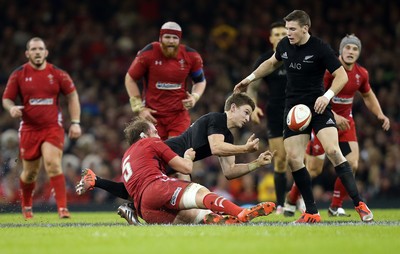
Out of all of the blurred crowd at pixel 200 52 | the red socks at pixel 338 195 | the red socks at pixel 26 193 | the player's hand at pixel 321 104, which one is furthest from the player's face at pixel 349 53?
the blurred crowd at pixel 200 52

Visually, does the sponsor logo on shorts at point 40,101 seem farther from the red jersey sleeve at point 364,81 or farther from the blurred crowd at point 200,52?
the blurred crowd at point 200,52

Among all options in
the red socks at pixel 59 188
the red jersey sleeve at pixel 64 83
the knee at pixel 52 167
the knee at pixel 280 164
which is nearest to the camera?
the knee at pixel 52 167

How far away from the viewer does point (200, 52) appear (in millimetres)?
22703

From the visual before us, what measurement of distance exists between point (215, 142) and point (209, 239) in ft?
7.64

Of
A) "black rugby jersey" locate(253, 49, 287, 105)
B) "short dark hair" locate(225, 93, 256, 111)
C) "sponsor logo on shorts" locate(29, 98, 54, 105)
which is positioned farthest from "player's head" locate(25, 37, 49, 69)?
"short dark hair" locate(225, 93, 256, 111)

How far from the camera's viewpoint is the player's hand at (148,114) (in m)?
12.7

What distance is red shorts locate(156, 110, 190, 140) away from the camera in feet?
42.5

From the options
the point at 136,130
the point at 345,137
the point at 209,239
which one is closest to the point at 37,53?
the point at 136,130

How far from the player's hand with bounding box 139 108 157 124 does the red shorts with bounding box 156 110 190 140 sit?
189mm

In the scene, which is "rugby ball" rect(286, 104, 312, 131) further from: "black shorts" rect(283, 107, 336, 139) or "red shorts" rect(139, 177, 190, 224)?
"red shorts" rect(139, 177, 190, 224)

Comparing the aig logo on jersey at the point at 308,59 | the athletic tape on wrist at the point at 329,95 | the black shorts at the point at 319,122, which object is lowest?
the black shorts at the point at 319,122

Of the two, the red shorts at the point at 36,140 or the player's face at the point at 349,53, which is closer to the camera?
the player's face at the point at 349,53

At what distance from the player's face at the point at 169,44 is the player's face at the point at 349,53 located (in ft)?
7.66

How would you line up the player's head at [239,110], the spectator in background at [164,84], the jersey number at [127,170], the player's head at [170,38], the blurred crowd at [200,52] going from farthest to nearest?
1. the blurred crowd at [200,52]
2. the spectator in background at [164,84]
3. the player's head at [170,38]
4. the player's head at [239,110]
5. the jersey number at [127,170]
